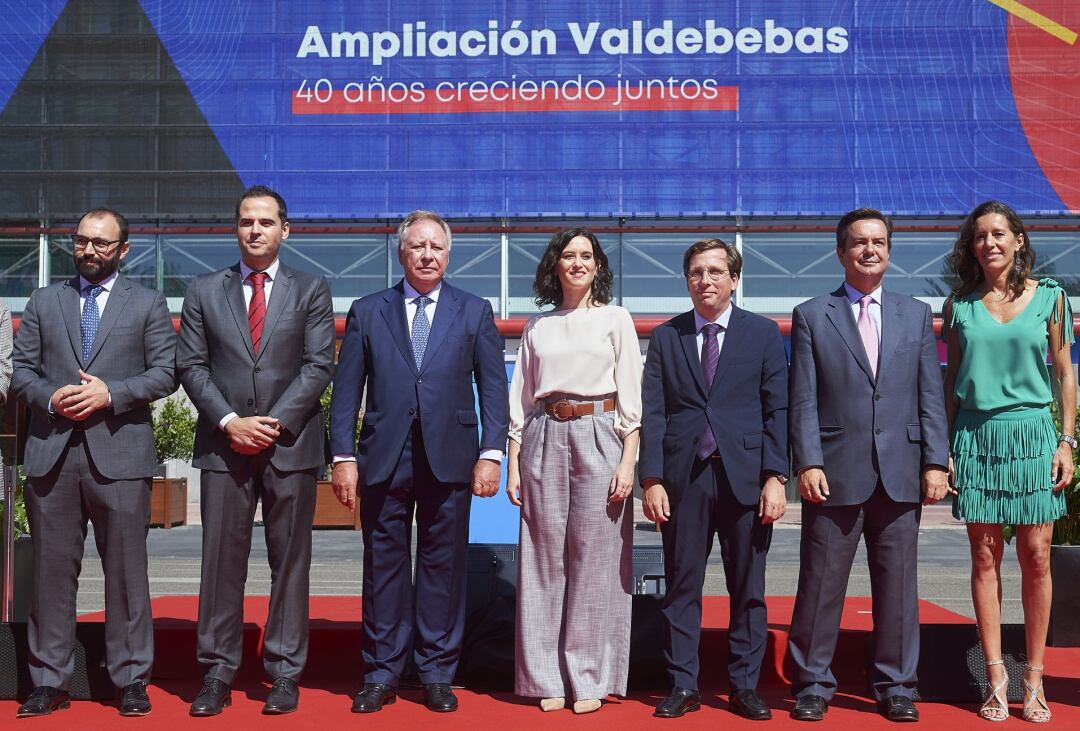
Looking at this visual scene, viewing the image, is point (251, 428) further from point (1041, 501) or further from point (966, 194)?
point (966, 194)

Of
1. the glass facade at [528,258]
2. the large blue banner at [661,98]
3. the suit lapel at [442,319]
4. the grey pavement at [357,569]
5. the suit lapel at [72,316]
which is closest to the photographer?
the suit lapel at [72,316]

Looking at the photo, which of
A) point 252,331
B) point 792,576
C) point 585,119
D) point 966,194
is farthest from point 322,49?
point 252,331

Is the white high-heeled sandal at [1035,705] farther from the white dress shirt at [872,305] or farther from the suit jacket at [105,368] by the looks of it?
the suit jacket at [105,368]

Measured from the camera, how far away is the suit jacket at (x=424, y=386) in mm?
3900

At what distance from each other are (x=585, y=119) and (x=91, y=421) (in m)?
17.1

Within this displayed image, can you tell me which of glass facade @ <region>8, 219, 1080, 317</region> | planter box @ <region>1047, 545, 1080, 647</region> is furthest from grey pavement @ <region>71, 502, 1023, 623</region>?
glass facade @ <region>8, 219, 1080, 317</region>

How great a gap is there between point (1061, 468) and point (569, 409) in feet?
5.42

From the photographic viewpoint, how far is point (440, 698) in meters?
3.83

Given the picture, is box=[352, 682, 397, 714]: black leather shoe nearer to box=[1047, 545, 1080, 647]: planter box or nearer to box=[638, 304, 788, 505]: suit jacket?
box=[638, 304, 788, 505]: suit jacket

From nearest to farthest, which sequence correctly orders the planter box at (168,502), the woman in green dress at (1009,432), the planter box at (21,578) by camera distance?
1. the woman in green dress at (1009,432)
2. the planter box at (21,578)
3. the planter box at (168,502)

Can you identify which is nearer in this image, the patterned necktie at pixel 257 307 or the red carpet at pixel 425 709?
the red carpet at pixel 425 709

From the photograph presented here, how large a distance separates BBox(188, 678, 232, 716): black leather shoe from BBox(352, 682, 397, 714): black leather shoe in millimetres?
435

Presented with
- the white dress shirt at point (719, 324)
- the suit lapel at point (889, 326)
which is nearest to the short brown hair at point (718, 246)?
the white dress shirt at point (719, 324)

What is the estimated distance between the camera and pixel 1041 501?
12.4 feet
